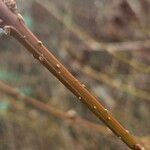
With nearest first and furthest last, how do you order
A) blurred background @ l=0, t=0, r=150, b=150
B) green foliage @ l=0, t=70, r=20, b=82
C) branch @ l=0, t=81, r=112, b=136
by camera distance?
branch @ l=0, t=81, r=112, b=136 → blurred background @ l=0, t=0, r=150, b=150 → green foliage @ l=0, t=70, r=20, b=82

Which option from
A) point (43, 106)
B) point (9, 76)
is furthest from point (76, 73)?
point (43, 106)

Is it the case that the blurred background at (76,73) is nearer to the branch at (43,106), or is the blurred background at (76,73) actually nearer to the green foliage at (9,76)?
the green foliage at (9,76)

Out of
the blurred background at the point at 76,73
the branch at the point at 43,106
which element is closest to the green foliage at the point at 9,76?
the blurred background at the point at 76,73

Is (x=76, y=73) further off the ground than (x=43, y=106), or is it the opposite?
(x=76, y=73)

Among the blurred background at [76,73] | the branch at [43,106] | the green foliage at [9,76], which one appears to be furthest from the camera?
the green foliage at [9,76]

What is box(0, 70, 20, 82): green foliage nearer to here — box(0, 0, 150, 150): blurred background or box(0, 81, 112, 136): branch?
box(0, 0, 150, 150): blurred background

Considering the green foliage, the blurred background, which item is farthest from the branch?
the green foliage

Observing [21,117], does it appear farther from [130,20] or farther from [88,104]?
[88,104]

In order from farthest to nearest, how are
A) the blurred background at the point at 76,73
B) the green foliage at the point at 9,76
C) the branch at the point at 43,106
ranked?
the green foliage at the point at 9,76 → the blurred background at the point at 76,73 → the branch at the point at 43,106

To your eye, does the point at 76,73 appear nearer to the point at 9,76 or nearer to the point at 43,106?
the point at 9,76
